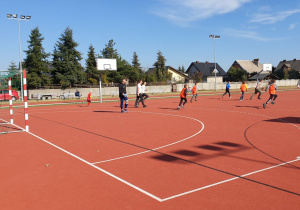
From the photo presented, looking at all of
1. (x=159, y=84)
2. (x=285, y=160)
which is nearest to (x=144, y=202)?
(x=285, y=160)

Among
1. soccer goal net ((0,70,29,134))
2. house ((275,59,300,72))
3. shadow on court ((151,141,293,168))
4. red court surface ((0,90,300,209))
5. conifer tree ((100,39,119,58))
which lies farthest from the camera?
house ((275,59,300,72))

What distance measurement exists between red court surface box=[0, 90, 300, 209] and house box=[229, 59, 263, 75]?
8483cm

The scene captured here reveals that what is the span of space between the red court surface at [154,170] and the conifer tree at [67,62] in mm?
37814

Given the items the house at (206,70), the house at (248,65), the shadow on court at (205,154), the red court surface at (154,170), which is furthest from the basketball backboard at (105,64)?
the house at (248,65)

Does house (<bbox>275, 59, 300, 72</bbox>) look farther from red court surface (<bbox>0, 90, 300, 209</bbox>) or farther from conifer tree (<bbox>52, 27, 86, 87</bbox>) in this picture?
red court surface (<bbox>0, 90, 300, 209</bbox>)

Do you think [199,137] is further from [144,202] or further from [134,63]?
[134,63]

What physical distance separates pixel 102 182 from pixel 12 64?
256 ft

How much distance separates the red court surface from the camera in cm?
427

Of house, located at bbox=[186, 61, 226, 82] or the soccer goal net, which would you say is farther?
house, located at bbox=[186, 61, 226, 82]

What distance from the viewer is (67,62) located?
4656 cm

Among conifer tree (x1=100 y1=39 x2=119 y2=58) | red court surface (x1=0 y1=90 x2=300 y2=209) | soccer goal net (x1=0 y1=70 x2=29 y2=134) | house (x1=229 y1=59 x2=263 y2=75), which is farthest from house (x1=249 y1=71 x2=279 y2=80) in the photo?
red court surface (x1=0 y1=90 x2=300 y2=209)

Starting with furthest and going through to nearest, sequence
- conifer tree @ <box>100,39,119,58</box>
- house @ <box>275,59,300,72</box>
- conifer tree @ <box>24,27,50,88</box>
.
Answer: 1. house @ <box>275,59,300,72</box>
2. conifer tree @ <box>100,39,119,58</box>
3. conifer tree @ <box>24,27,50,88</box>

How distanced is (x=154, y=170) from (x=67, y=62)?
44.2 metres

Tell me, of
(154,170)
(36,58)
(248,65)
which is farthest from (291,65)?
(154,170)
